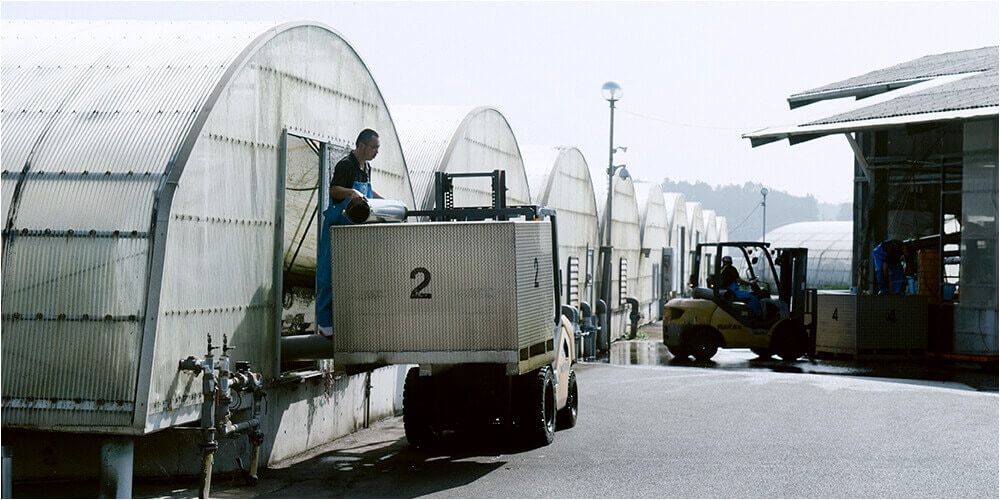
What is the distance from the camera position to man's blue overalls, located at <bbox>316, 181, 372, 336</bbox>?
11211mm

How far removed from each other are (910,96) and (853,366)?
7083 mm

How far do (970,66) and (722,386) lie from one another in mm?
15112

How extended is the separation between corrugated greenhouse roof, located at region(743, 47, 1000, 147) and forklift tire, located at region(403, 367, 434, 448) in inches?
516

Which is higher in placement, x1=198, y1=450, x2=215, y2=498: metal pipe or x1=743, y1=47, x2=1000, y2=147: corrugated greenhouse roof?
x1=743, y1=47, x2=1000, y2=147: corrugated greenhouse roof

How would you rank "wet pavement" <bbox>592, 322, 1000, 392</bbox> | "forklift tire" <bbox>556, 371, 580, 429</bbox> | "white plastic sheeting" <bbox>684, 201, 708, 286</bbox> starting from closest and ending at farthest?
"forklift tire" <bbox>556, 371, 580, 429</bbox> < "wet pavement" <bbox>592, 322, 1000, 392</bbox> < "white plastic sheeting" <bbox>684, 201, 708, 286</bbox>

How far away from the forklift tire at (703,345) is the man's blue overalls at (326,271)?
1365 cm

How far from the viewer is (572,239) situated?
1083 inches

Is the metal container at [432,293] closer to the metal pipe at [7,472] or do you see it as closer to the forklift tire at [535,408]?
the forklift tire at [535,408]

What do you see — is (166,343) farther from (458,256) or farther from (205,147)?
(458,256)

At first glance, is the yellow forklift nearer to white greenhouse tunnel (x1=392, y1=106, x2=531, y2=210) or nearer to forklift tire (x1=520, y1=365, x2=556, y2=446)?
white greenhouse tunnel (x1=392, y1=106, x2=531, y2=210)

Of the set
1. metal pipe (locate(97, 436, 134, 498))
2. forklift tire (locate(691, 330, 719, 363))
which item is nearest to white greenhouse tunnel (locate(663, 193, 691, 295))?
forklift tire (locate(691, 330, 719, 363))

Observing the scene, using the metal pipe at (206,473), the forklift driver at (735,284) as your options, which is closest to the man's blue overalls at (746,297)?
the forklift driver at (735,284)

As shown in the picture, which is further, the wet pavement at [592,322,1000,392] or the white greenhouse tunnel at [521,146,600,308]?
the white greenhouse tunnel at [521,146,600,308]

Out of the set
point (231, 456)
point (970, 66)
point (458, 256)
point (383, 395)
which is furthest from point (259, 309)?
point (970, 66)
